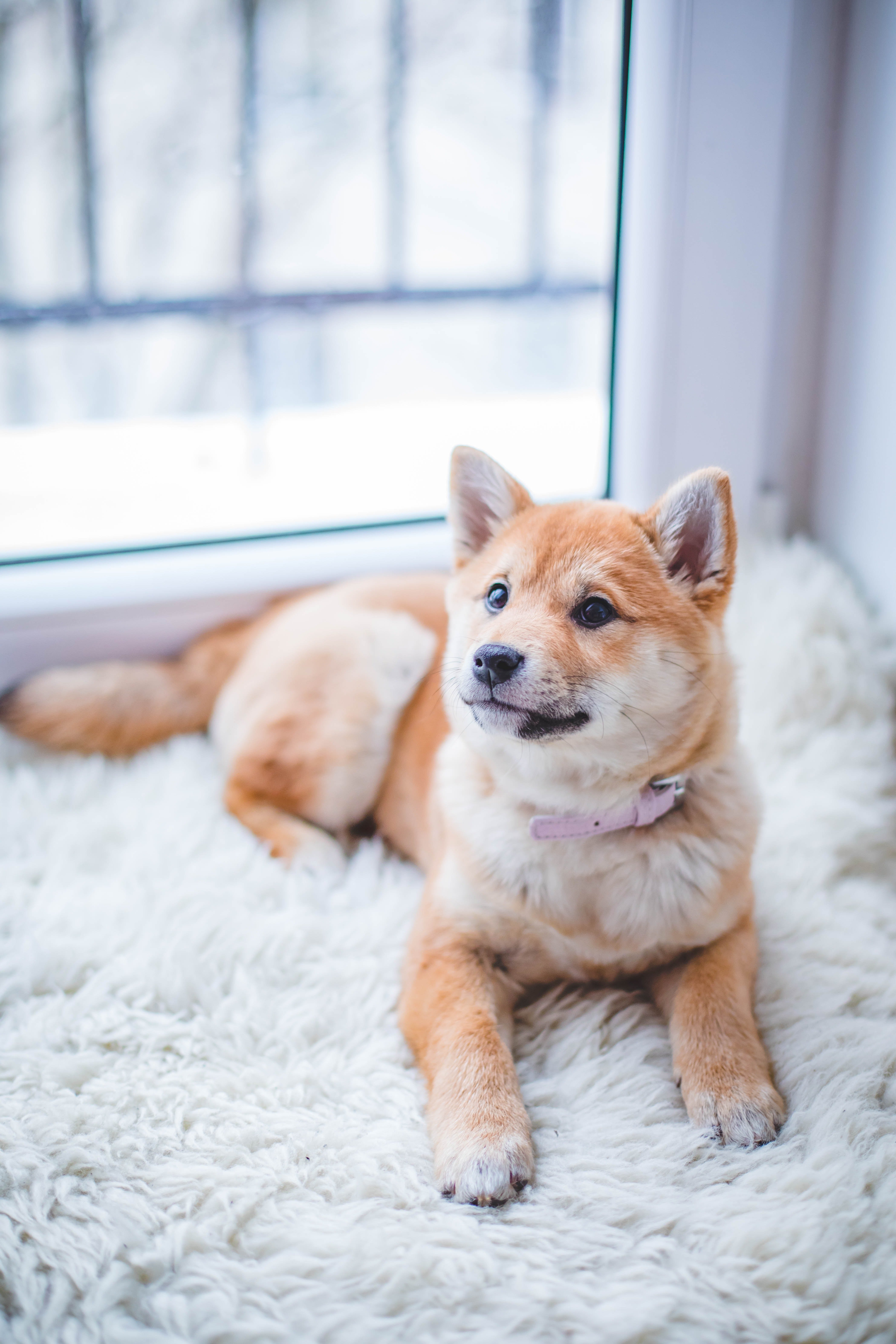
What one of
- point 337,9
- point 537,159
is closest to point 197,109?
point 337,9

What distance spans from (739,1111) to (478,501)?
2.60 ft

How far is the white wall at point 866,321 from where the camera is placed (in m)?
1.59

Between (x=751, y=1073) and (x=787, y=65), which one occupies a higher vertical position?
(x=787, y=65)

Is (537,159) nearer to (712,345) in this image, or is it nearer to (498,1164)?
(712,345)

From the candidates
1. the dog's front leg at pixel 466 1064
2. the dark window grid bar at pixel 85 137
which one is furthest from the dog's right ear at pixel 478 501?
the dark window grid bar at pixel 85 137

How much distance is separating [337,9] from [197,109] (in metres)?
0.30

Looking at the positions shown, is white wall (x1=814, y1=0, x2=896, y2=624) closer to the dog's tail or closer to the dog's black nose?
the dog's black nose

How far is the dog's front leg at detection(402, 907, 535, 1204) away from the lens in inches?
36.2

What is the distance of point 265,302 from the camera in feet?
5.87

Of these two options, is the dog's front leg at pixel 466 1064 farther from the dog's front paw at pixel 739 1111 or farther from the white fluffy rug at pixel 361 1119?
the dog's front paw at pixel 739 1111

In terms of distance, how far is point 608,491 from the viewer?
1.93 m

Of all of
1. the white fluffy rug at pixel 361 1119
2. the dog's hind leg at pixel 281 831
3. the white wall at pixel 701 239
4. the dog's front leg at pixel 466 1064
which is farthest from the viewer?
the white wall at pixel 701 239

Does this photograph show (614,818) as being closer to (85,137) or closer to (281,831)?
(281,831)

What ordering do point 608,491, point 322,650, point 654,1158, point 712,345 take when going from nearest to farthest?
point 654,1158
point 322,650
point 712,345
point 608,491
